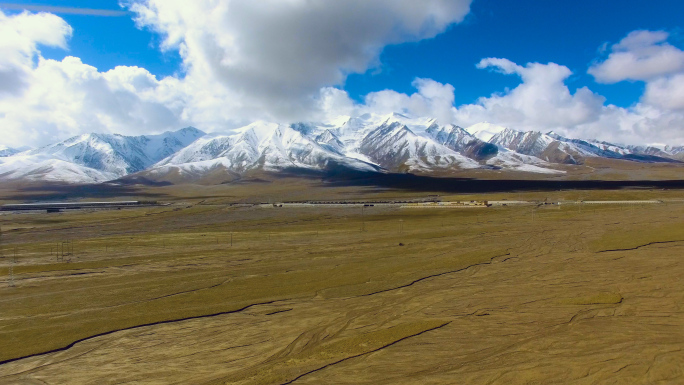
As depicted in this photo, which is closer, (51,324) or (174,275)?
(51,324)

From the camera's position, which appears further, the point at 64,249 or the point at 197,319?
the point at 64,249

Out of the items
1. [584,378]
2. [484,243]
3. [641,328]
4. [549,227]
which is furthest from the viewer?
[549,227]

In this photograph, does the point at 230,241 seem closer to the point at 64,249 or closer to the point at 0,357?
the point at 64,249

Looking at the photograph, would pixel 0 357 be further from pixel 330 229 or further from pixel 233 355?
pixel 330 229

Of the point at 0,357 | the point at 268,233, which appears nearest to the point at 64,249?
the point at 268,233

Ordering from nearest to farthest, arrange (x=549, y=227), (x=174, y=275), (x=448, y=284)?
(x=448, y=284), (x=174, y=275), (x=549, y=227)

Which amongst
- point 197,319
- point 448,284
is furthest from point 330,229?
point 197,319
